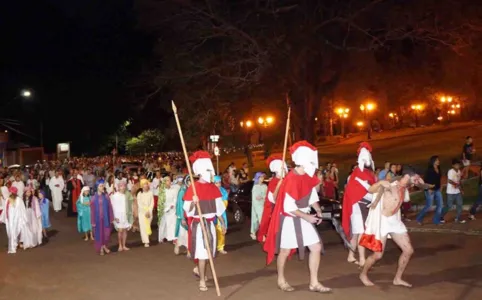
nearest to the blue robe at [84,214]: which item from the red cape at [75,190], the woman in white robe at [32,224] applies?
the woman in white robe at [32,224]

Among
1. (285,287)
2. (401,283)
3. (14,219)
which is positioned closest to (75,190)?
(14,219)

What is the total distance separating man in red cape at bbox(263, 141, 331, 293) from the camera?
8.51 metres

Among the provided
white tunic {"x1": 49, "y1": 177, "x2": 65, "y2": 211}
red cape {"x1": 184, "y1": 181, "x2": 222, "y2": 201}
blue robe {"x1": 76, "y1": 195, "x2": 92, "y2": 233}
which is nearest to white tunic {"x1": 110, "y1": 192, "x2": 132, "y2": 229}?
blue robe {"x1": 76, "y1": 195, "x2": 92, "y2": 233}

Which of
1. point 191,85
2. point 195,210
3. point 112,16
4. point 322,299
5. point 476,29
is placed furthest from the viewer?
point 112,16

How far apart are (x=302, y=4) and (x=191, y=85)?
7.01 metres

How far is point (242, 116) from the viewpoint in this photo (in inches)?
1529

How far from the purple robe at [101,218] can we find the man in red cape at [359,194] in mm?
5257

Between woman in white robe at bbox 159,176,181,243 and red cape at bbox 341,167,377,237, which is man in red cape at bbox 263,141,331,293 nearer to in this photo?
red cape at bbox 341,167,377,237

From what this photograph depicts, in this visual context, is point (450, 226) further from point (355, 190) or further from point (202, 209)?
point (202, 209)

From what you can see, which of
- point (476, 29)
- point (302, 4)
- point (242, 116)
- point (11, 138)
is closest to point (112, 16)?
point (11, 138)

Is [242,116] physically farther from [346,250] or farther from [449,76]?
[346,250]

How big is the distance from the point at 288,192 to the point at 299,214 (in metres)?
0.34

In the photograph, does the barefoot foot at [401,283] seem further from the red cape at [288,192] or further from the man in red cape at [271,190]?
the man in red cape at [271,190]

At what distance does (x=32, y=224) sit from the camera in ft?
46.8
